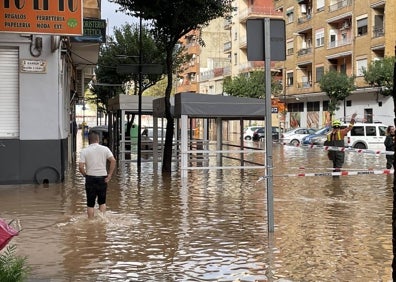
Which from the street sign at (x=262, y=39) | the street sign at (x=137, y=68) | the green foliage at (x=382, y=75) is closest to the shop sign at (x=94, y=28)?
the street sign at (x=137, y=68)

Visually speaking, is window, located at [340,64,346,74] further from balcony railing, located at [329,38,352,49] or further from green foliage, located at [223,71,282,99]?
green foliage, located at [223,71,282,99]

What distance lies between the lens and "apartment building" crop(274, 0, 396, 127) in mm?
49406

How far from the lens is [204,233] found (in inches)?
361

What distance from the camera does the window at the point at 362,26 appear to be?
Result: 51562 millimetres

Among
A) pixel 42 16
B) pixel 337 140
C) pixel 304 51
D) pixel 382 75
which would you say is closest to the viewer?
pixel 42 16

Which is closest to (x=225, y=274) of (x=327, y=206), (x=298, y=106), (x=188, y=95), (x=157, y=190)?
(x=327, y=206)

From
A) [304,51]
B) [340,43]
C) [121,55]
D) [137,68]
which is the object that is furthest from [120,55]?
[304,51]

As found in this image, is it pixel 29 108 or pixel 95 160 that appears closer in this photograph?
pixel 95 160

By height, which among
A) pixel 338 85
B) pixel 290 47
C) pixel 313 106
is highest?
pixel 290 47

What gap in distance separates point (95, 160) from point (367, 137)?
88.8 feet

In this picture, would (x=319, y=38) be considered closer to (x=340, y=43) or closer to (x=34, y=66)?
(x=340, y=43)

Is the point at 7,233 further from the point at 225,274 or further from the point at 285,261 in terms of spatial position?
the point at 285,261

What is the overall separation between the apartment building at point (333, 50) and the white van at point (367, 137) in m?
11.2

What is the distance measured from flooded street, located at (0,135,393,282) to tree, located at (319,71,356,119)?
3568 centimetres
